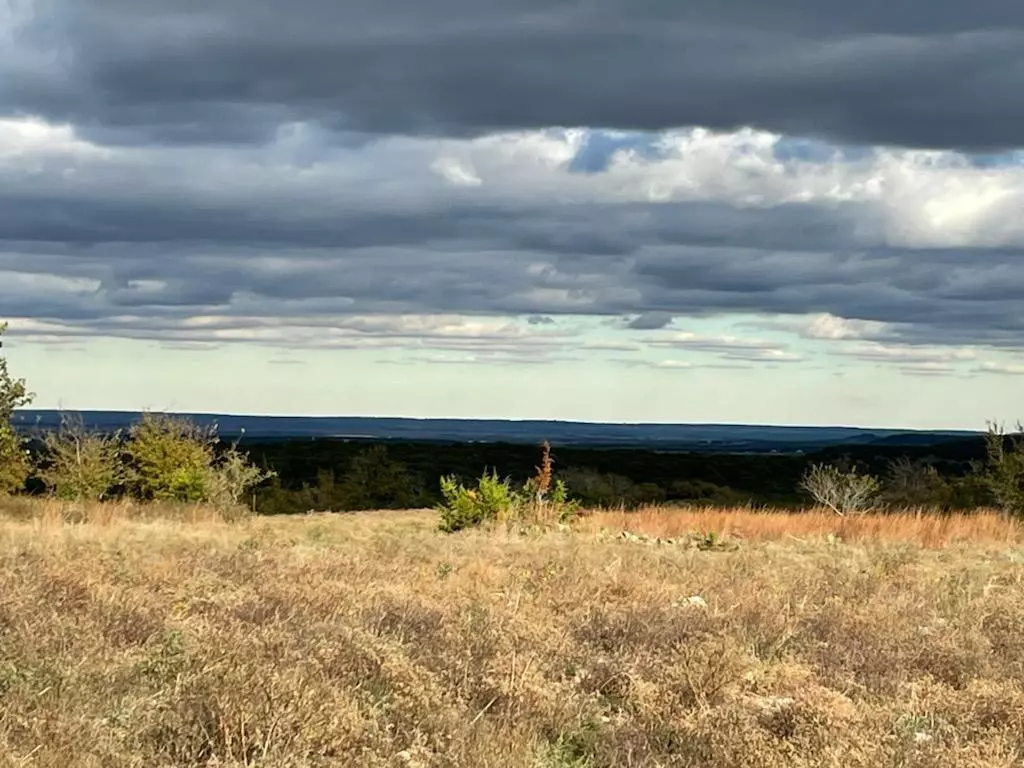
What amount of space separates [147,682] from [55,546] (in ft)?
27.5

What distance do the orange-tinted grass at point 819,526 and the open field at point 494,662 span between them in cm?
629

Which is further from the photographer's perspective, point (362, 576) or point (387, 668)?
point (362, 576)

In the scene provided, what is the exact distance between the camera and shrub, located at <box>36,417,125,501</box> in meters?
34.5

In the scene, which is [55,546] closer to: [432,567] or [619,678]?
[432,567]

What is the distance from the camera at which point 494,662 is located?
7129 millimetres

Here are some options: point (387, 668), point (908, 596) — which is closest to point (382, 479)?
point (908, 596)

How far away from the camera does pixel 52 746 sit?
4941 millimetres

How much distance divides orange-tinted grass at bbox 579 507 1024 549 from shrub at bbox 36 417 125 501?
19006mm

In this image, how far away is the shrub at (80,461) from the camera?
113 ft

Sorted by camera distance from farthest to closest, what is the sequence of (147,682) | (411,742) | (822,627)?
(822,627) → (147,682) → (411,742)

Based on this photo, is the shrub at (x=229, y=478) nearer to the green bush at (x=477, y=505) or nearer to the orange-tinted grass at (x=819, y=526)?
the green bush at (x=477, y=505)

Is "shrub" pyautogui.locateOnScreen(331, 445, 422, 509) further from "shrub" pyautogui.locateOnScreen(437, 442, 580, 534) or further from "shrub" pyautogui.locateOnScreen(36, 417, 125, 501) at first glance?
"shrub" pyautogui.locateOnScreen(437, 442, 580, 534)

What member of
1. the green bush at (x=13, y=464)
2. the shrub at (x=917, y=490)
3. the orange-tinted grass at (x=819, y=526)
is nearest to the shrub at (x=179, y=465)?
the green bush at (x=13, y=464)

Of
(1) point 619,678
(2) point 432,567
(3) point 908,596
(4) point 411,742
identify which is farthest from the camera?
(2) point 432,567
